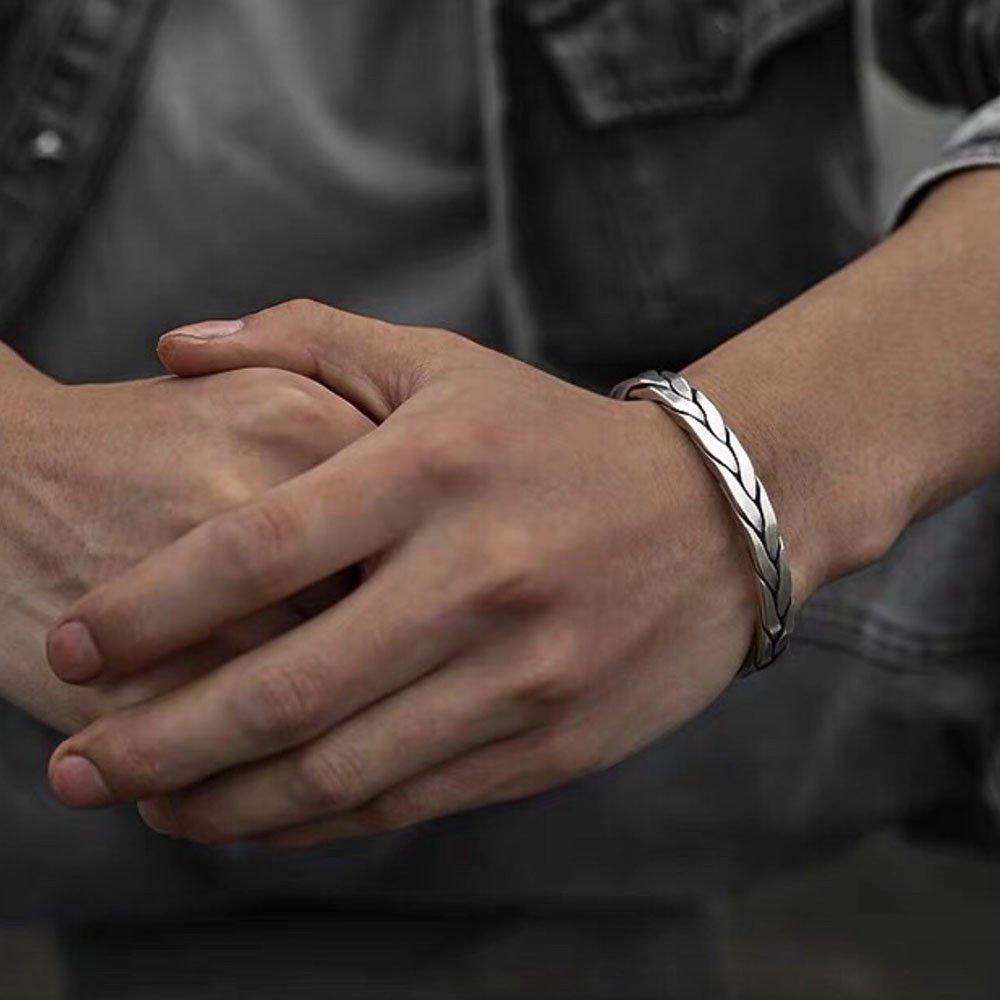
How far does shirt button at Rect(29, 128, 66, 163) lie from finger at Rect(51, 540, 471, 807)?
0.38 m

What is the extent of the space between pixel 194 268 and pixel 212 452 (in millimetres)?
278

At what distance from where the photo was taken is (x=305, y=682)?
681 mm

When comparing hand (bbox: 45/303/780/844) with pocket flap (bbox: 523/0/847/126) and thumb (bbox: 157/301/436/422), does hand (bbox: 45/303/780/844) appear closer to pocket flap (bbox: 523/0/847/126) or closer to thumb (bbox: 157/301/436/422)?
thumb (bbox: 157/301/436/422)

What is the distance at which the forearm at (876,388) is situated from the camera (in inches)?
30.0

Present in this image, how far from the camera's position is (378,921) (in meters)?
1.05

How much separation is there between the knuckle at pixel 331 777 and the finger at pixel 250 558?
7cm

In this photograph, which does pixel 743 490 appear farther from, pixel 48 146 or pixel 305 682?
pixel 48 146

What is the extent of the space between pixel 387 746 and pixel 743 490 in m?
0.18

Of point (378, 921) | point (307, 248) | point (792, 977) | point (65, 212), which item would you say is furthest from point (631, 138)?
point (792, 977)

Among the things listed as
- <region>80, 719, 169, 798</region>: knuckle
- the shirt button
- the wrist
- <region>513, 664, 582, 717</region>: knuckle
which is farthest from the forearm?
the shirt button

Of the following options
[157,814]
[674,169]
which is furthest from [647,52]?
[157,814]

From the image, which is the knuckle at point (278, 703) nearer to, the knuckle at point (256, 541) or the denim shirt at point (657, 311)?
the knuckle at point (256, 541)

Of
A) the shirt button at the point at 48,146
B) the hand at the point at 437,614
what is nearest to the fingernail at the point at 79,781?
the hand at the point at 437,614

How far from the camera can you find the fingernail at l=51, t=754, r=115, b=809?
724 millimetres
